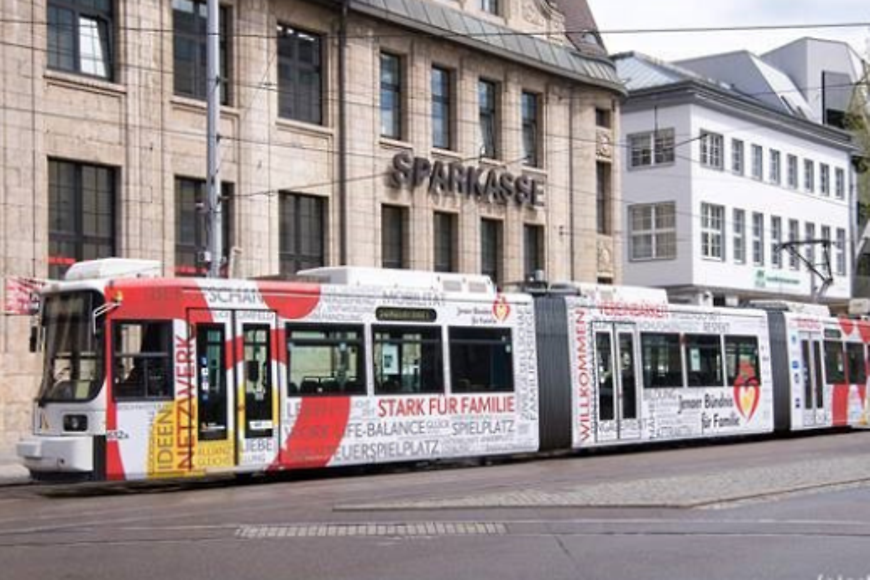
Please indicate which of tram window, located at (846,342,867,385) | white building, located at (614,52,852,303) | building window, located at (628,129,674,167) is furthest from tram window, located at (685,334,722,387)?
building window, located at (628,129,674,167)

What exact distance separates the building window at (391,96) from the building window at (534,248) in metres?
6.22

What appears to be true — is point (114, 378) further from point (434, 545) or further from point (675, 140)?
point (675, 140)

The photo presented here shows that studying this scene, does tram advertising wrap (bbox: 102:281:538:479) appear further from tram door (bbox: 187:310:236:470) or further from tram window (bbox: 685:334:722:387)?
tram window (bbox: 685:334:722:387)

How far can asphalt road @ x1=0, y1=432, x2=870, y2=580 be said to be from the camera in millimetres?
9391

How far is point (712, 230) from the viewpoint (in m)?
51.1

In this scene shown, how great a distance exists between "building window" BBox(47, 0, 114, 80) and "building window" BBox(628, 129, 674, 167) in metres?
29.6

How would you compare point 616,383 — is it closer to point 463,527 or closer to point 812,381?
point 812,381

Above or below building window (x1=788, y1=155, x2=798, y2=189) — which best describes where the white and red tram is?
below

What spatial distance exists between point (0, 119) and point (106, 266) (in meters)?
8.39

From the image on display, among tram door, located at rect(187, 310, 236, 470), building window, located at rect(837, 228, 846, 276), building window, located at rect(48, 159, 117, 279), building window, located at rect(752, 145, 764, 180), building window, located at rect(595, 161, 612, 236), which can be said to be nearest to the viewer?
tram door, located at rect(187, 310, 236, 470)

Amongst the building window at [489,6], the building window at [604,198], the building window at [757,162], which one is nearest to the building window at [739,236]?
the building window at [757,162]

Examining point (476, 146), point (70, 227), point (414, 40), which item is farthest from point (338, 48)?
point (70, 227)

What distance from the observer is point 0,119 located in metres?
23.7

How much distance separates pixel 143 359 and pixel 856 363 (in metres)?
19.4
